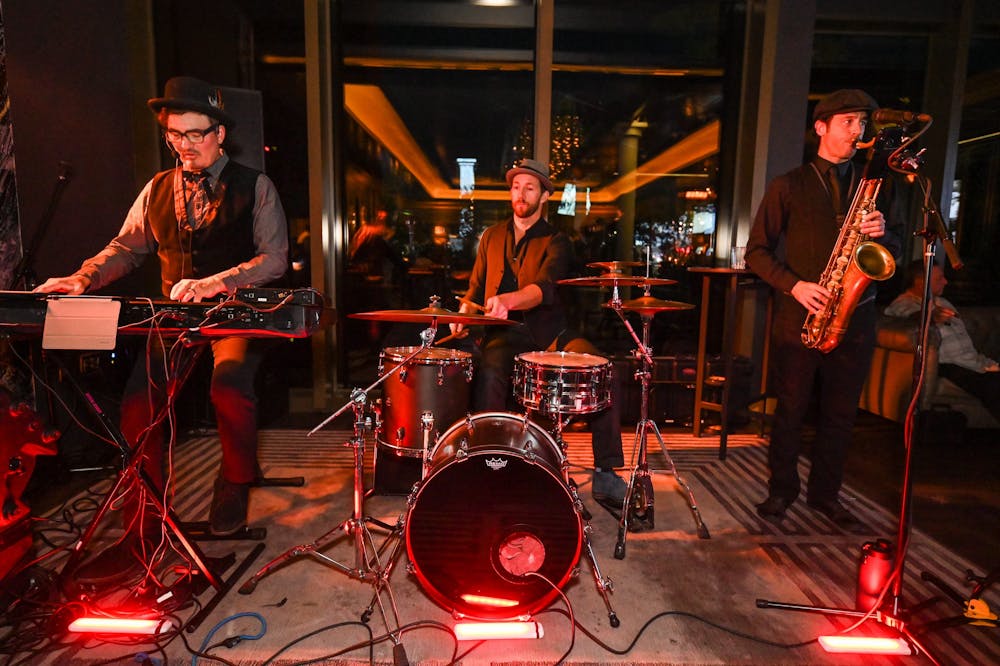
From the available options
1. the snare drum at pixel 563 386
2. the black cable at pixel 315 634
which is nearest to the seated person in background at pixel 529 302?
the snare drum at pixel 563 386

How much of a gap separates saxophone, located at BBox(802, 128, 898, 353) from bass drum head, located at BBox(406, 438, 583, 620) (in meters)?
1.70

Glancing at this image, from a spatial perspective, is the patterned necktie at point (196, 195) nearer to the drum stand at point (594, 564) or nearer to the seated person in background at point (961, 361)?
the drum stand at point (594, 564)

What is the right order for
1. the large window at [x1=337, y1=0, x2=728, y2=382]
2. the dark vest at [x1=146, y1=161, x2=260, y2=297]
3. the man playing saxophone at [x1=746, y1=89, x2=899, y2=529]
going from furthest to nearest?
the large window at [x1=337, y1=0, x2=728, y2=382], the man playing saxophone at [x1=746, y1=89, x2=899, y2=529], the dark vest at [x1=146, y1=161, x2=260, y2=297]

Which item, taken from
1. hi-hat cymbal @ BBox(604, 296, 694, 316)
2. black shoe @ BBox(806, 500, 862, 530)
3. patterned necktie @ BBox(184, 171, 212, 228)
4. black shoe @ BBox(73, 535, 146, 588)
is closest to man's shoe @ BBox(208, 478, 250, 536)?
black shoe @ BBox(73, 535, 146, 588)

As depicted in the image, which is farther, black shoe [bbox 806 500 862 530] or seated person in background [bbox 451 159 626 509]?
seated person in background [bbox 451 159 626 509]

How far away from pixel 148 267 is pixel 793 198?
4803 mm

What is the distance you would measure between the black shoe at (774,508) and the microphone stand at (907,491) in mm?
857

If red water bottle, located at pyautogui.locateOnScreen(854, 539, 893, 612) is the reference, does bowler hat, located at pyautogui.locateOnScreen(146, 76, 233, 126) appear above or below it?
above

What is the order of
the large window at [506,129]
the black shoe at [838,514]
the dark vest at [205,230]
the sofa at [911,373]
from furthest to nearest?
the large window at [506,129], the sofa at [911,373], the black shoe at [838,514], the dark vest at [205,230]

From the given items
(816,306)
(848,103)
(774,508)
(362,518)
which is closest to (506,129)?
(848,103)

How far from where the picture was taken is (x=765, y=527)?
2941 mm

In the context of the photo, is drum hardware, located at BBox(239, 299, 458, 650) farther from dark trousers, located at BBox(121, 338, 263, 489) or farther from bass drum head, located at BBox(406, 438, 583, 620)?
dark trousers, located at BBox(121, 338, 263, 489)

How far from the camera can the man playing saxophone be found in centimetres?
278

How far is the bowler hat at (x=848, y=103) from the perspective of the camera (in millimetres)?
2592
